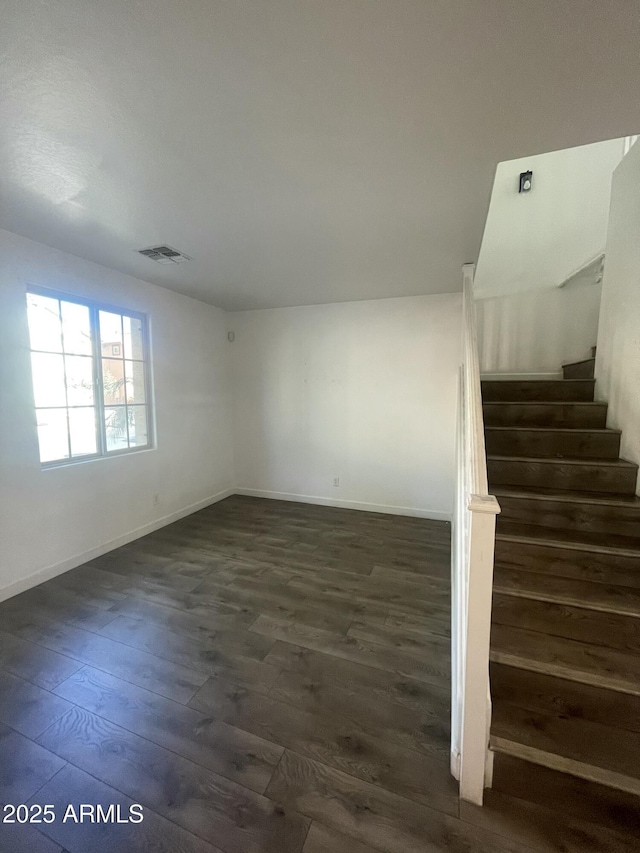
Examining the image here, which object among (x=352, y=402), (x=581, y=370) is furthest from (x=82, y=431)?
(x=581, y=370)

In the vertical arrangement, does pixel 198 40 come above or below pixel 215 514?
above

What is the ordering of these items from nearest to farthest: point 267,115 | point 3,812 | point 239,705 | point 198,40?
point 198,40 → point 3,812 → point 267,115 → point 239,705

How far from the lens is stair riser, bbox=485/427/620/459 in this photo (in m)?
2.18

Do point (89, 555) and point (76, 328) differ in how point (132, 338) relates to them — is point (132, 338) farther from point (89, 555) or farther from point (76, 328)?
point (89, 555)

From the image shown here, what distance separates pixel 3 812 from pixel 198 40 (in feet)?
8.64

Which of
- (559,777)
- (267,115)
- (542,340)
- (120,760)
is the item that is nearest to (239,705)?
(120,760)

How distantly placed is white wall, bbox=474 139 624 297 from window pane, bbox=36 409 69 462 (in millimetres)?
4353

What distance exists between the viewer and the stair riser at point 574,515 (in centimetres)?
183

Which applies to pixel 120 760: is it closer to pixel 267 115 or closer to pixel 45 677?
pixel 45 677

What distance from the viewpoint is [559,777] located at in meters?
1.20

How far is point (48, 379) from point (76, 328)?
52 cm

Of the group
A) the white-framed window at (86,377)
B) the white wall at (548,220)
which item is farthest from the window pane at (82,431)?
the white wall at (548,220)

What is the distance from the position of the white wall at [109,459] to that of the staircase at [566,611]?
3.12 m

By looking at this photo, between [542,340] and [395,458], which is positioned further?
[395,458]
